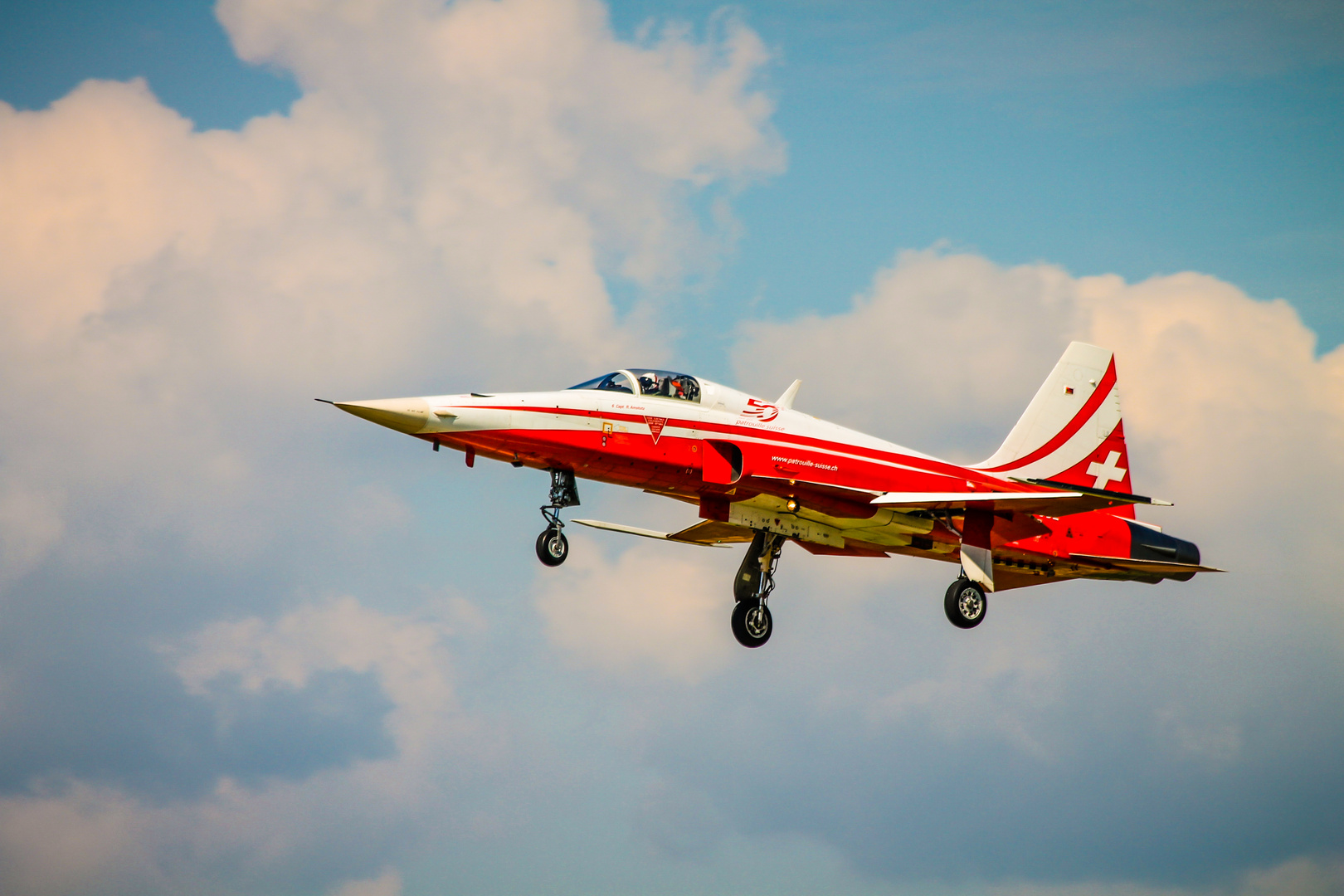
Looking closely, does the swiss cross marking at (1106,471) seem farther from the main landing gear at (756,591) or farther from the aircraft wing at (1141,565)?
the main landing gear at (756,591)

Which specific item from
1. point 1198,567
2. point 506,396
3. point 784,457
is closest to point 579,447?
point 506,396

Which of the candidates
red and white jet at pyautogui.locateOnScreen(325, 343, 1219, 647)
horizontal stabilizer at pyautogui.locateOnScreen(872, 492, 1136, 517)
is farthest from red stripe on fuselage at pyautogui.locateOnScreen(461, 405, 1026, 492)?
horizontal stabilizer at pyautogui.locateOnScreen(872, 492, 1136, 517)

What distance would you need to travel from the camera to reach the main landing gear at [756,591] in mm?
32219

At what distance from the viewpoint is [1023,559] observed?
3281cm

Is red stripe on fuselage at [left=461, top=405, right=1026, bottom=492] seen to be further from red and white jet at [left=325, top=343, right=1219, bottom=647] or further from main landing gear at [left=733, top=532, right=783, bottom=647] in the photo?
main landing gear at [left=733, top=532, right=783, bottom=647]

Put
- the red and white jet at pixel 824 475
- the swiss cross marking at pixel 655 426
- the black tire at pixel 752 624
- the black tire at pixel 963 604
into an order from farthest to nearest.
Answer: the black tire at pixel 752 624 → the black tire at pixel 963 604 → the swiss cross marking at pixel 655 426 → the red and white jet at pixel 824 475

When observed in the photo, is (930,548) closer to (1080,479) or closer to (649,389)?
(1080,479)

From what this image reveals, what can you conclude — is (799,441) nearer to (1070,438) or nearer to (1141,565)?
(1070,438)

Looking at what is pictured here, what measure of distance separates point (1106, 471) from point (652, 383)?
1349 centimetres

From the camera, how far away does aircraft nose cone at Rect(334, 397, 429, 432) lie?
78.3ft

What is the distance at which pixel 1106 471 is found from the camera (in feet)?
112

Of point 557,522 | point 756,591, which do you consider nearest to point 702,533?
point 756,591

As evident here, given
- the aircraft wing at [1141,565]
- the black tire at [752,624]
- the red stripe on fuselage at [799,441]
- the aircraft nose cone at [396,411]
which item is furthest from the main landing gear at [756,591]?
the aircraft nose cone at [396,411]

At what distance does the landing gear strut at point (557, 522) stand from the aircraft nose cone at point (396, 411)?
318 cm
